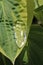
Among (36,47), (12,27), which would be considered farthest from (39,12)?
(36,47)

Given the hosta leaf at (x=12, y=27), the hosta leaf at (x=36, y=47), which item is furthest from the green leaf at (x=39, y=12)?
the hosta leaf at (x=36, y=47)

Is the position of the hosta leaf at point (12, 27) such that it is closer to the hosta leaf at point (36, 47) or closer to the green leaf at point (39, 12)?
the green leaf at point (39, 12)

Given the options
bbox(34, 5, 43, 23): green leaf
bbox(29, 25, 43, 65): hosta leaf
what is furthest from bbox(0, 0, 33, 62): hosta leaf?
bbox(29, 25, 43, 65): hosta leaf

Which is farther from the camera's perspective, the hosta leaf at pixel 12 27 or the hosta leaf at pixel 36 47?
the hosta leaf at pixel 36 47

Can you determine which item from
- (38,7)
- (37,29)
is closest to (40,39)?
(37,29)

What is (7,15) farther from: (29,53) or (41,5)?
(29,53)
